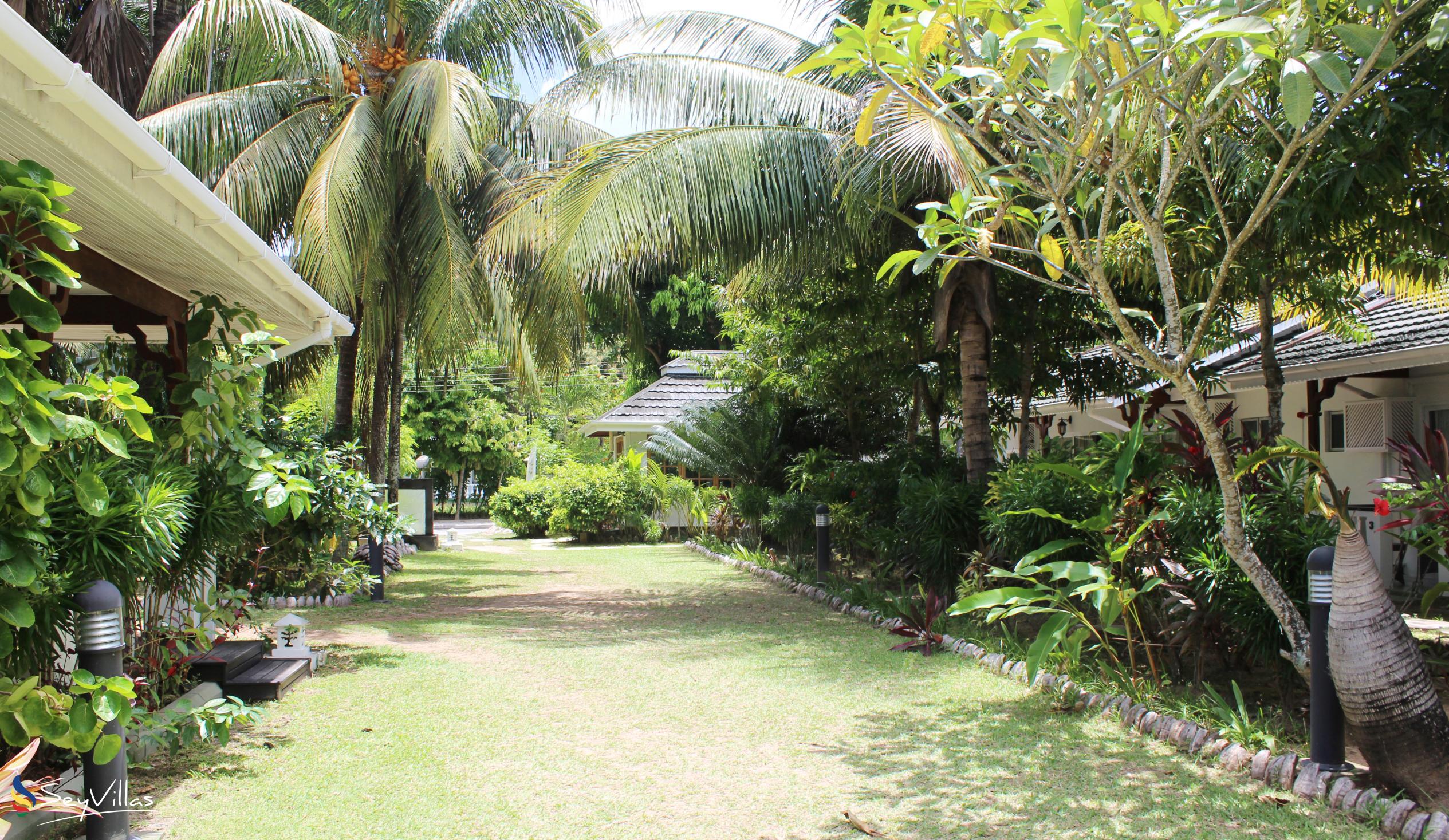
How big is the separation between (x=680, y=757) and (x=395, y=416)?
39.9ft

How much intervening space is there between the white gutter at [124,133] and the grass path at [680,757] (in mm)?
2636

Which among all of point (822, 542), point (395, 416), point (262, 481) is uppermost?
point (395, 416)

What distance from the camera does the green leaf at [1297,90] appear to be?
3555 mm

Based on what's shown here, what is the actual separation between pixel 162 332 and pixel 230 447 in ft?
9.63

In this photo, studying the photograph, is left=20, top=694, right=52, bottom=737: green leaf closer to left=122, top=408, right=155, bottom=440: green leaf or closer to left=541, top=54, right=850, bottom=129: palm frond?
left=122, top=408, right=155, bottom=440: green leaf

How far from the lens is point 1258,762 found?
4574 millimetres

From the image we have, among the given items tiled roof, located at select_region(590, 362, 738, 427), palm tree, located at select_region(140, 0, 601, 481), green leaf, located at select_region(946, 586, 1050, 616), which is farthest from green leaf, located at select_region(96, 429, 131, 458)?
tiled roof, located at select_region(590, 362, 738, 427)

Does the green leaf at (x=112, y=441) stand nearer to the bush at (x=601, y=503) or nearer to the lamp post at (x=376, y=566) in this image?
the lamp post at (x=376, y=566)

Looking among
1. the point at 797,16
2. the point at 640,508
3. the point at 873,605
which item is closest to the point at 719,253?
the point at 797,16

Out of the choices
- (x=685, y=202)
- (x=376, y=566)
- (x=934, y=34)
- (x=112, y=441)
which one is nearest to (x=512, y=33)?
(x=685, y=202)

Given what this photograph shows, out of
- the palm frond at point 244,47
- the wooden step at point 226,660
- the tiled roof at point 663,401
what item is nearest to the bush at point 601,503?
the tiled roof at point 663,401

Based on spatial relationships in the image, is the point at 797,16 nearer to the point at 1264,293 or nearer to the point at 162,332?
the point at 1264,293

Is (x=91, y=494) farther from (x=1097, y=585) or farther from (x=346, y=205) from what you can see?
(x=346, y=205)

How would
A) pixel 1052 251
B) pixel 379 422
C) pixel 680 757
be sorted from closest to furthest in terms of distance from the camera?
pixel 680 757
pixel 1052 251
pixel 379 422
